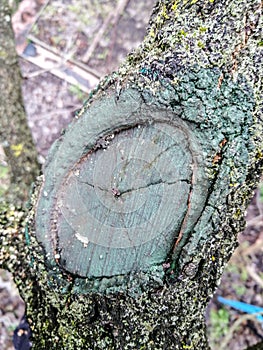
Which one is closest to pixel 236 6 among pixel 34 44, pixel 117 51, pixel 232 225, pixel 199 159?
pixel 199 159

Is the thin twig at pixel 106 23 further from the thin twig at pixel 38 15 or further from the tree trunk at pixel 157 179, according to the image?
the tree trunk at pixel 157 179

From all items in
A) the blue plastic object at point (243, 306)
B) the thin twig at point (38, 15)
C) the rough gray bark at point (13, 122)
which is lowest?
the blue plastic object at point (243, 306)

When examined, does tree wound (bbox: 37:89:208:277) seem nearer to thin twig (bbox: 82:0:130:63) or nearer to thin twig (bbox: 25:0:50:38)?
thin twig (bbox: 82:0:130:63)

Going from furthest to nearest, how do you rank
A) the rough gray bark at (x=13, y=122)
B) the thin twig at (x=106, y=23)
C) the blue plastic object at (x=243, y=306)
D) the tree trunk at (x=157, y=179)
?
the thin twig at (x=106, y=23) → the blue plastic object at (x=243, y=306) → the rough gray bark at (x=13, y=122) → the tree trunk at (x=157, y=179)

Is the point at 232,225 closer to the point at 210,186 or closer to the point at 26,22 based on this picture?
the point at 210,186

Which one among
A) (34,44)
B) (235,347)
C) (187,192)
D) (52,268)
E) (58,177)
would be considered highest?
(34,44)

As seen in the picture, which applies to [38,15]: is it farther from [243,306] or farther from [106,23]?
[243,306]

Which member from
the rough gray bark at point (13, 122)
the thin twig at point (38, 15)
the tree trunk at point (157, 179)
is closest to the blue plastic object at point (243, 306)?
the rough gray bark at point (13, 122)

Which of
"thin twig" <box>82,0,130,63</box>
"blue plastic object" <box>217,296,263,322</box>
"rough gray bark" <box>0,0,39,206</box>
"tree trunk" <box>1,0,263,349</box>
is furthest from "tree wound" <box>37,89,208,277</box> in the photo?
"thin twig" <box>82,0,130,63</box>

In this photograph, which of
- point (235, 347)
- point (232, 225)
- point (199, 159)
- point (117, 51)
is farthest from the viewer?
point (117, 51)

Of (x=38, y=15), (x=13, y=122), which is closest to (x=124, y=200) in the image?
(x=13, y=122)
